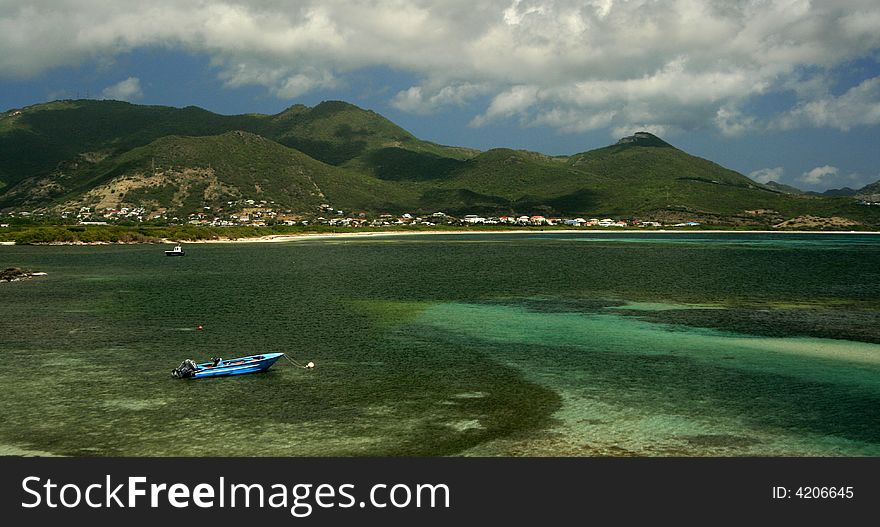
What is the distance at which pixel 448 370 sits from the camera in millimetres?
38312

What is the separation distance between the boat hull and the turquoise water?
91 centimetres

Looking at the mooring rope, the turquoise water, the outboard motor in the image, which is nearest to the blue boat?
the outboard motor

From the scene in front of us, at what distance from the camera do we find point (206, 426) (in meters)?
28.1

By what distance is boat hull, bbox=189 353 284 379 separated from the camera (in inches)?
1423

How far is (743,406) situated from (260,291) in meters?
58.3

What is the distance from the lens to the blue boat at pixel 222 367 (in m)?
35.8

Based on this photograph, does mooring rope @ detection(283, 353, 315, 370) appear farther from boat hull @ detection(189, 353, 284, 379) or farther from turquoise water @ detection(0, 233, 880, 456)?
boat hull @ detection(189, 353, 284, 379)

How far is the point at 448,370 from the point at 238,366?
11.9 metres

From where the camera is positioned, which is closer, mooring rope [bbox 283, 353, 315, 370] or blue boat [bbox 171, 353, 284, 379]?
blue boat [bbox 171, 353, 284, 379]

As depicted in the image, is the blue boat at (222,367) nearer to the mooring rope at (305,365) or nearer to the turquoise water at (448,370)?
the turquoise water at (448,370)

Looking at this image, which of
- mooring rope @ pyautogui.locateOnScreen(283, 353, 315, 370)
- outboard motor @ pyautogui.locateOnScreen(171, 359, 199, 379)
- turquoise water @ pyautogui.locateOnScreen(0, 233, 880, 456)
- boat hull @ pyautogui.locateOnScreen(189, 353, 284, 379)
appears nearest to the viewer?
turquoise water @ pyautogui.locateOnScreen(0, 233, 880, 456)

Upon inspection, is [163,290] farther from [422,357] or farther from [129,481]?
[129,481]

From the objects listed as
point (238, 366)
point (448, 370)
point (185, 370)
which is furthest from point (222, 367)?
point (448, 370)

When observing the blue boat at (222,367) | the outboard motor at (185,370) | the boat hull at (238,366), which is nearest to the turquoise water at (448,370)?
the outboard motor at (185,370)
